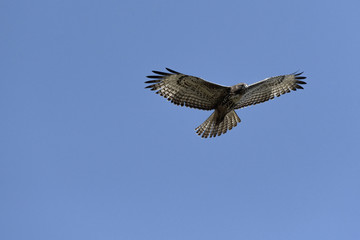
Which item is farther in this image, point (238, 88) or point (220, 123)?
point (220, 123)

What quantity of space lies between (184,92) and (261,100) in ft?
7.52

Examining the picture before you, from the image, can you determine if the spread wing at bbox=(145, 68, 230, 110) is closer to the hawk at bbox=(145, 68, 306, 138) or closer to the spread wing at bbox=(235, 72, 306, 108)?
the hawk at bbox=(145, 68, 306, 138)

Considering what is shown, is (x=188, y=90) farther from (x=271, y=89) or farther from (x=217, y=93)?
(x=271, y=89)

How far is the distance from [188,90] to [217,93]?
2.62 feet

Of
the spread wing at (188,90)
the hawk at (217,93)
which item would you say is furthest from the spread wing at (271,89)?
the spread wing at (188,90)

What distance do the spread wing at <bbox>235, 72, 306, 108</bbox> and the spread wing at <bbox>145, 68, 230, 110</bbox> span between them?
799mm

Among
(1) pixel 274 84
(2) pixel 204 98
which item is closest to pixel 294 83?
(1) pixel 274 84

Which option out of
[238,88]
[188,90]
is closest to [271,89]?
[238,88]

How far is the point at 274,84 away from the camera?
1497 centimetres

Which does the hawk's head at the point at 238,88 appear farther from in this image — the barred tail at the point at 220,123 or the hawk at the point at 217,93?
the barred tail at the point at 220,123

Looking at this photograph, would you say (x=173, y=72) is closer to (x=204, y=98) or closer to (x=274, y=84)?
(x=204, y=98)

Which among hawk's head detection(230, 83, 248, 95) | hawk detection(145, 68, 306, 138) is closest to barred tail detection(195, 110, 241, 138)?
hawk detection(145, 68, 306, 138)

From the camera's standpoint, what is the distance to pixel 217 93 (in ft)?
47.1

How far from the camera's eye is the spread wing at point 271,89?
1480 centimetres
